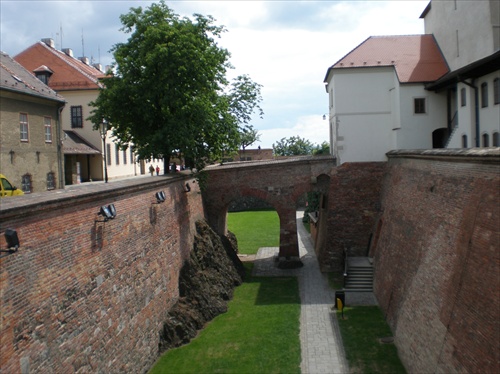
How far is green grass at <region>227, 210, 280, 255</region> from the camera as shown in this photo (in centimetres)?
3291

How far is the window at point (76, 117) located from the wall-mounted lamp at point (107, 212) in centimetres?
2721

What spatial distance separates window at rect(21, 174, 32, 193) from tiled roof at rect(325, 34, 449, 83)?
15961 millimetres

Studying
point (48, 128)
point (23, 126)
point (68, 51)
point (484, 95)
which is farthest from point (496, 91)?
point (68, 51)

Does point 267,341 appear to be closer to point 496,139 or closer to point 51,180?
point 496,139

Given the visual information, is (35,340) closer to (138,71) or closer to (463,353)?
(463,353)

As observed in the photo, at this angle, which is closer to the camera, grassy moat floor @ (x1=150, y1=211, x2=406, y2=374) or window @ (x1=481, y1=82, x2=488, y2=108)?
grassy moat floor @ (x1=150, y1=211, x2=406, y2=374)

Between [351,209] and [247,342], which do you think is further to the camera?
[351,209]

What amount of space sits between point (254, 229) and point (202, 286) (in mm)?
20818

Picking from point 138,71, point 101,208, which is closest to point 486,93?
point 138,71

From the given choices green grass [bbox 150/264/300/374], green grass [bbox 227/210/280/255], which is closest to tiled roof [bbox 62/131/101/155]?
green grass [bbox 227/210/280/255]

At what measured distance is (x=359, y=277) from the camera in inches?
864

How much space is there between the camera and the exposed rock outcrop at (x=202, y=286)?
1627cm

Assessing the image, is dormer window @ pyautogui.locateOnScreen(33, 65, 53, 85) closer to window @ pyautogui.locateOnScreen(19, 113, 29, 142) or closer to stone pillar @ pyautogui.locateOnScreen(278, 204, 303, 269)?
window @ pyautogui.locateOnScreen(19, 113, 29, 142)

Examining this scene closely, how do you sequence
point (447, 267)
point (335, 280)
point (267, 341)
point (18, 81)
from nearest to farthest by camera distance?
point (447, 267) < point (267, 341) < point (335, 280) < point (18, 81)
